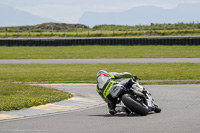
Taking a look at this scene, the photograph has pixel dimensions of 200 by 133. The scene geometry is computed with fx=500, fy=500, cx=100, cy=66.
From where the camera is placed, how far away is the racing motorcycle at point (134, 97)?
11320 millimetres

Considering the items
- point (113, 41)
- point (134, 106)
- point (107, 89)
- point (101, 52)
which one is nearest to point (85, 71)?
point (101, 52)

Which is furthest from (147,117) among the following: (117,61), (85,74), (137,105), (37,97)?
(117,61)

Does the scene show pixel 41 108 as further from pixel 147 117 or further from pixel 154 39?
pixel 154 39

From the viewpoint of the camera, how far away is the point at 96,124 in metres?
10.4

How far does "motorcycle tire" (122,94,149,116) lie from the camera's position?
37.1ft

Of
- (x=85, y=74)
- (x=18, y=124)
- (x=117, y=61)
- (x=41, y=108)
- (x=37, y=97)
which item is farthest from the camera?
(x=117, y=61)

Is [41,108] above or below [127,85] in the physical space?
below

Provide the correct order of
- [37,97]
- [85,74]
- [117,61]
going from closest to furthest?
[37,97]
[85,74]
[117,61]

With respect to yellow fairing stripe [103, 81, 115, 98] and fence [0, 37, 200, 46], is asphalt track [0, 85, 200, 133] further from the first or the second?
fence [0, 37, 200, 46]

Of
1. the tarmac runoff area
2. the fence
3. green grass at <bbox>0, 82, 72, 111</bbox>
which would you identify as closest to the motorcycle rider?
the tarmac runoff area

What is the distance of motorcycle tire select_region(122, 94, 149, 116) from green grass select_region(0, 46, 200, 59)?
26.3 metres

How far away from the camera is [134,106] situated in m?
11.3

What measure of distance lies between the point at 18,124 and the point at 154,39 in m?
33.2

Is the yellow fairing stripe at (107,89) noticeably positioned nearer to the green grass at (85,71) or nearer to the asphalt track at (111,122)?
the asphalt track at (111,122)
